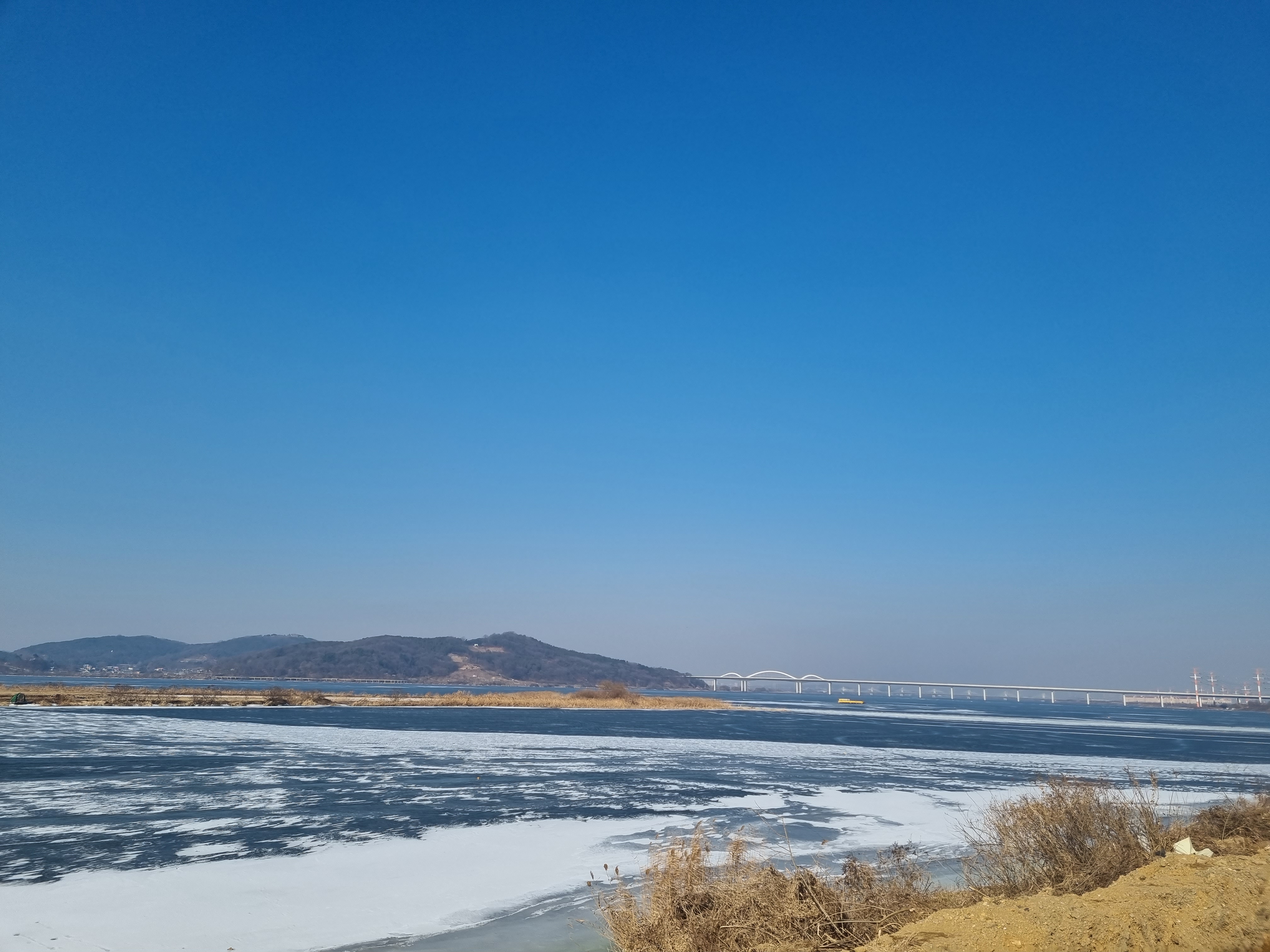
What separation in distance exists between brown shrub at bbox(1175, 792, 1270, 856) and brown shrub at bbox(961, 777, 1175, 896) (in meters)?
0.70

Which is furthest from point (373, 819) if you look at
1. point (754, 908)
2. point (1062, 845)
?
point (1062, 845)

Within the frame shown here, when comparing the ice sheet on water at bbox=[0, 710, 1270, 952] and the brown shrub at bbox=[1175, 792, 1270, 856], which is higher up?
the brown shrub at bbox=[1175, 792, 1270, 856]

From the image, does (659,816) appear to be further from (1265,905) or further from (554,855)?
(1265,905)

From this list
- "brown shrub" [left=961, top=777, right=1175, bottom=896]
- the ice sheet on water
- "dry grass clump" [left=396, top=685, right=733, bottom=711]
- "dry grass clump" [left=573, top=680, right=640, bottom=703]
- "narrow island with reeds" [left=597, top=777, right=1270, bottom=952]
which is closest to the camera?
"narrow island with reeds" [left=597, top=777, right=1270, bottom=952]

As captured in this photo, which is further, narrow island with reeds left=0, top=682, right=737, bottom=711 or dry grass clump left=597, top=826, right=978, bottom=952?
narrow island with reeds left=0, top=682, right=737, bottom=711

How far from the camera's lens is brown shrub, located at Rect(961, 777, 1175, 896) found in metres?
8.96

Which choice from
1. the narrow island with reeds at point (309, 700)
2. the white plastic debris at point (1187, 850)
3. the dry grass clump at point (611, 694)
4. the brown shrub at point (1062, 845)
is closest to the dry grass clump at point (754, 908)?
the brown shrub at point (1062, 845)

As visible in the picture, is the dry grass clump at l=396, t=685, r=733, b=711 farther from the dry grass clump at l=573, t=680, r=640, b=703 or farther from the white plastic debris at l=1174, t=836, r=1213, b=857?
the white plastic debris at l=1174, t=836, r=1213, b=857

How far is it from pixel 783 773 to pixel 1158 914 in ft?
59.2

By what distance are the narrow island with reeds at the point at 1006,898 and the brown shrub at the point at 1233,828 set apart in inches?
5.8

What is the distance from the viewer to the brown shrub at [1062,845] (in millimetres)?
8961

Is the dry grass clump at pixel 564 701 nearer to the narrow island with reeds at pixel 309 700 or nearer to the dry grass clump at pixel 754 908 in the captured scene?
the narrow island with reeds at pixel 309 700

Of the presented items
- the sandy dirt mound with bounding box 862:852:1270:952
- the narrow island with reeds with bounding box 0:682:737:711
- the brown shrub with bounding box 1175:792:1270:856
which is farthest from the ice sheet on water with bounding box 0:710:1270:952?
the narrow island with reeds with bounding box 0:682:737:711

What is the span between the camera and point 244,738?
31.2 meters
